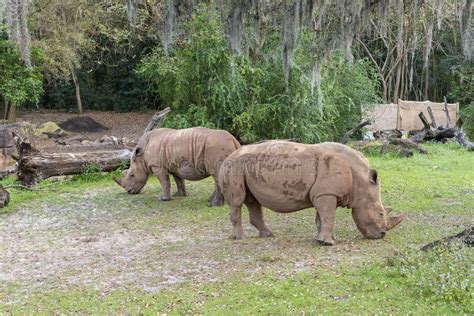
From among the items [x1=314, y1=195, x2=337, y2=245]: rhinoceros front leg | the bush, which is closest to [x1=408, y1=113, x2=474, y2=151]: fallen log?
the bush

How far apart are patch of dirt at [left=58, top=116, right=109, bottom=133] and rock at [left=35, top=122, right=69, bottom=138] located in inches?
54.0

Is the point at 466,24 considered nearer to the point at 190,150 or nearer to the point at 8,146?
the point at 190,150

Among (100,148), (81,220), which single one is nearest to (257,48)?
(100,148)

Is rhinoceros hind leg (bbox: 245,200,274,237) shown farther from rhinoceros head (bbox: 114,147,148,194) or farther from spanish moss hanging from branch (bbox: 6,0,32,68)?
spanish moss hanging from branch (bbox: 6,0,32,68)

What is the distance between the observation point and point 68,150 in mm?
15039

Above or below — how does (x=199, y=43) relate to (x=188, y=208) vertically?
above

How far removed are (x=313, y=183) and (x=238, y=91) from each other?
28.3ft

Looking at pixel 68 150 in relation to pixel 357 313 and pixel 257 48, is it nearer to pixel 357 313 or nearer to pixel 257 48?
pixel 257 48

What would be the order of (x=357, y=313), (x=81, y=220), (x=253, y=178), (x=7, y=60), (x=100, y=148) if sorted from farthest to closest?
1. (x=7, y=60)
2. (x=100, y=148)
3. (x=81, y=220)
4. (x=253, y=178)
5. (x=357, y=313)

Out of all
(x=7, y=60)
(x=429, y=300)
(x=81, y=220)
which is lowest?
(x=81, y=220)

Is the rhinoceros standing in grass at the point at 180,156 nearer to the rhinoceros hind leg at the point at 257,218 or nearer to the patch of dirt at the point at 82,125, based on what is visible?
the rhinoceros hind leg at the point at 257,218

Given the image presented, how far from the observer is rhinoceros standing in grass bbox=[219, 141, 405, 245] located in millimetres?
7172

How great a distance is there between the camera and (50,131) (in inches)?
Result: 995

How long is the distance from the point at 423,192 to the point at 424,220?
2.49 meters
